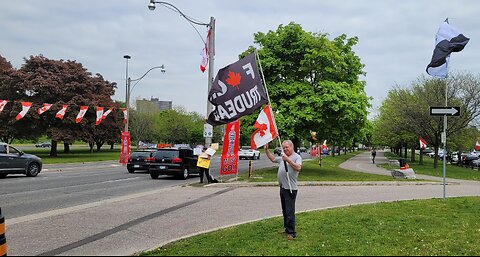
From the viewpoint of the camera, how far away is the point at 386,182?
60.7ft

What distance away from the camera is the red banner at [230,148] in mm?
18812

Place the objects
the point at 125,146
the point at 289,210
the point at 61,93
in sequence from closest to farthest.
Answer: the point at 289,210
the point at 125,146
the point at 61,93

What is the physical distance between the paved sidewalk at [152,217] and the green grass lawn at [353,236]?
0.86m

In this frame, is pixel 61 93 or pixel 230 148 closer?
pixel 230 148

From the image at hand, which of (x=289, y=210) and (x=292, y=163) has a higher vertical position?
(x=292, y=163)

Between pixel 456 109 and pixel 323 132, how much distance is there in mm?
11257

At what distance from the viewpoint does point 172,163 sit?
821 inches

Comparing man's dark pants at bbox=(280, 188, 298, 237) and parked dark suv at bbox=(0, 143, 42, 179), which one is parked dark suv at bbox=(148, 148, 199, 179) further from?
man's dark pants at bbox=(280, 188, 298, 237)

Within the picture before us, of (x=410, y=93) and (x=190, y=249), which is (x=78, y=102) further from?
(x=190, y=249)

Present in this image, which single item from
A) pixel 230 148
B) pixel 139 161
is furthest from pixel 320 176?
pixel 139 161

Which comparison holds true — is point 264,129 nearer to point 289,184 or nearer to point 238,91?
point 238,91

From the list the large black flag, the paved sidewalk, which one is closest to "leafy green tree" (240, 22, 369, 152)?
the paved sidewalk

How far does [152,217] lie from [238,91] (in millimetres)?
3589

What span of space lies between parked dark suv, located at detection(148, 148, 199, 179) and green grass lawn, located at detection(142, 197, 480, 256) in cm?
1212
